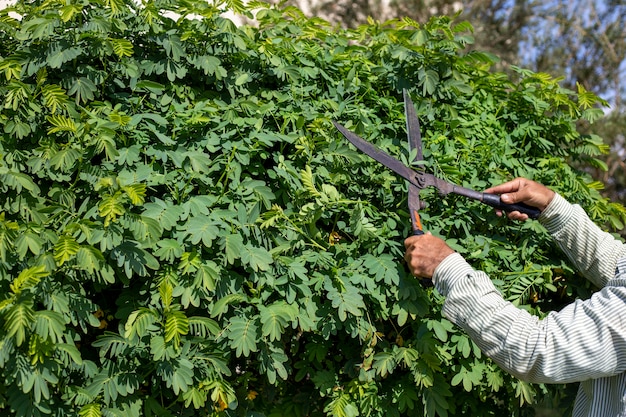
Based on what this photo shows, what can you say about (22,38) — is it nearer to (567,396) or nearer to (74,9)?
(74,9)

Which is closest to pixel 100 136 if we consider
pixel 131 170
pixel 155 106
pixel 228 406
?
pixel 131 170

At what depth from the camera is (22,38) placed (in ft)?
8.22

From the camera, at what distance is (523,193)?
266 cm

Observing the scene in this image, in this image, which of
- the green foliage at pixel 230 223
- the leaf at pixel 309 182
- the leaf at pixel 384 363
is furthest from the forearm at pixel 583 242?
the leaf at pixel 309 182

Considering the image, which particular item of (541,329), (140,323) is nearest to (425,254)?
(541,329)

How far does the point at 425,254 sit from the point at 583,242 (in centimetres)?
71

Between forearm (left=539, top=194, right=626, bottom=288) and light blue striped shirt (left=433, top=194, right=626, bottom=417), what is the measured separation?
50 centimetres

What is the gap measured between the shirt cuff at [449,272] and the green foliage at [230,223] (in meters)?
0.27

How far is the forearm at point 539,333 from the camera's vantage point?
6.50 feet

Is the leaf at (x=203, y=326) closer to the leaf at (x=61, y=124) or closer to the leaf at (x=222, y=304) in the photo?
the leaf at (x=222, y=304)

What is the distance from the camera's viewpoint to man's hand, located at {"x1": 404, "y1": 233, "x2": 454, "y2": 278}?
7.45 ft

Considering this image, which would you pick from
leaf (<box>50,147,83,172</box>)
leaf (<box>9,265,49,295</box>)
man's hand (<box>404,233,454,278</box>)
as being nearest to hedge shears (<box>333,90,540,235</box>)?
man's hand (<box>404,233,454,278</box>)

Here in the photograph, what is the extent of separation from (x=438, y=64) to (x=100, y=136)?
1395mm

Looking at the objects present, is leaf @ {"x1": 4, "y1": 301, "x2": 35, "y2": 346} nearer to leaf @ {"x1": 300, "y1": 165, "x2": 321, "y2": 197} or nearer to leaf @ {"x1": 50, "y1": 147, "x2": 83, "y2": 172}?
leaf @ {"x1": 50, "y1": 147, "x2": 83, "y2": 172}
